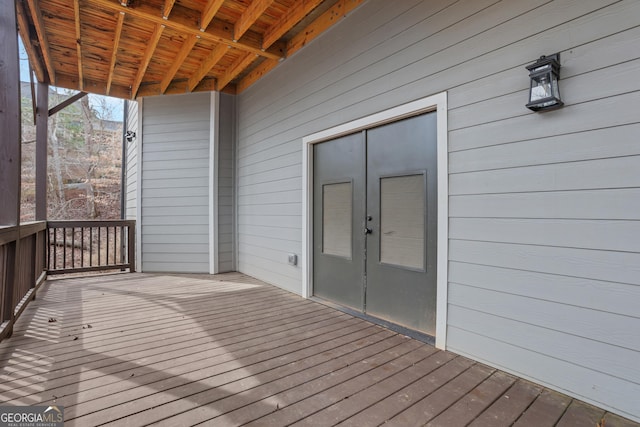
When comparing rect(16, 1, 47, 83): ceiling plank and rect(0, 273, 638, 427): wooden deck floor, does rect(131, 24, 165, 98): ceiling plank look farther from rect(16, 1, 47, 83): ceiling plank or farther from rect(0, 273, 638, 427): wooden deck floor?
rect(0, 273, 638, 427): wooden deck floor

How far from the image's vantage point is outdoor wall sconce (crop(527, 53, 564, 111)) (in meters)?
1.70

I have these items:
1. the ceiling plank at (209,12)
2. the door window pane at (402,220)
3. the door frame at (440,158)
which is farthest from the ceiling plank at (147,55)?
the door window pane at (402,220)

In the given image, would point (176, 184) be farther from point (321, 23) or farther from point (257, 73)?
point (321, 23)

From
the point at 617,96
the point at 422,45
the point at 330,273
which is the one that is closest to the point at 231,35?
the point at 422,45

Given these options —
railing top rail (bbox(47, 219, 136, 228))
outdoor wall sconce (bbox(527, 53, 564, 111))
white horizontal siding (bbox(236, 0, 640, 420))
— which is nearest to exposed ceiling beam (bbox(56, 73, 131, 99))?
railing top rail (bbox(47, 219, 136, 228))

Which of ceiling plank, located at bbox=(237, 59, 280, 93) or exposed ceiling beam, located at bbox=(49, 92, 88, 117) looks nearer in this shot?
ceiling plank, located at bbox=(237, 59, 280, 93)

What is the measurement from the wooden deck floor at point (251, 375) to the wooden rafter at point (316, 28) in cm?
314

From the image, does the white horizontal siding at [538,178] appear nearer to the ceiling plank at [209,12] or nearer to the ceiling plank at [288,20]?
the ceiling plank at [288,20]

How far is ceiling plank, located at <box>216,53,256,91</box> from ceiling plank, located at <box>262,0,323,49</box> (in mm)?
437

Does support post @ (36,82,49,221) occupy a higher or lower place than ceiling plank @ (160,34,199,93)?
lower

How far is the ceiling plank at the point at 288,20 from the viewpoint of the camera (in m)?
3.10

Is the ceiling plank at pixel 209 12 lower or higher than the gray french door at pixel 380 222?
higher

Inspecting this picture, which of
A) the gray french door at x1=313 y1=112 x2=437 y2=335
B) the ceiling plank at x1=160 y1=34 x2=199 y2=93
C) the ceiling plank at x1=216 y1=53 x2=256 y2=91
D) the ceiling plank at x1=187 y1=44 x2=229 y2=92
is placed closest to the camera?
the gray french door at x1=313 y1=112 x2=437 y2=335

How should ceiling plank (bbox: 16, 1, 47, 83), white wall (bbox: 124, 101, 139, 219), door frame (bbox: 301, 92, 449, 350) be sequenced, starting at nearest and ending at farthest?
door frame (bbox: 301, 92, 449, 350) < ceiling plank (bbox: 16, 1, 47, 83) < white wall (bbox: 124, 101, 139, 219)
